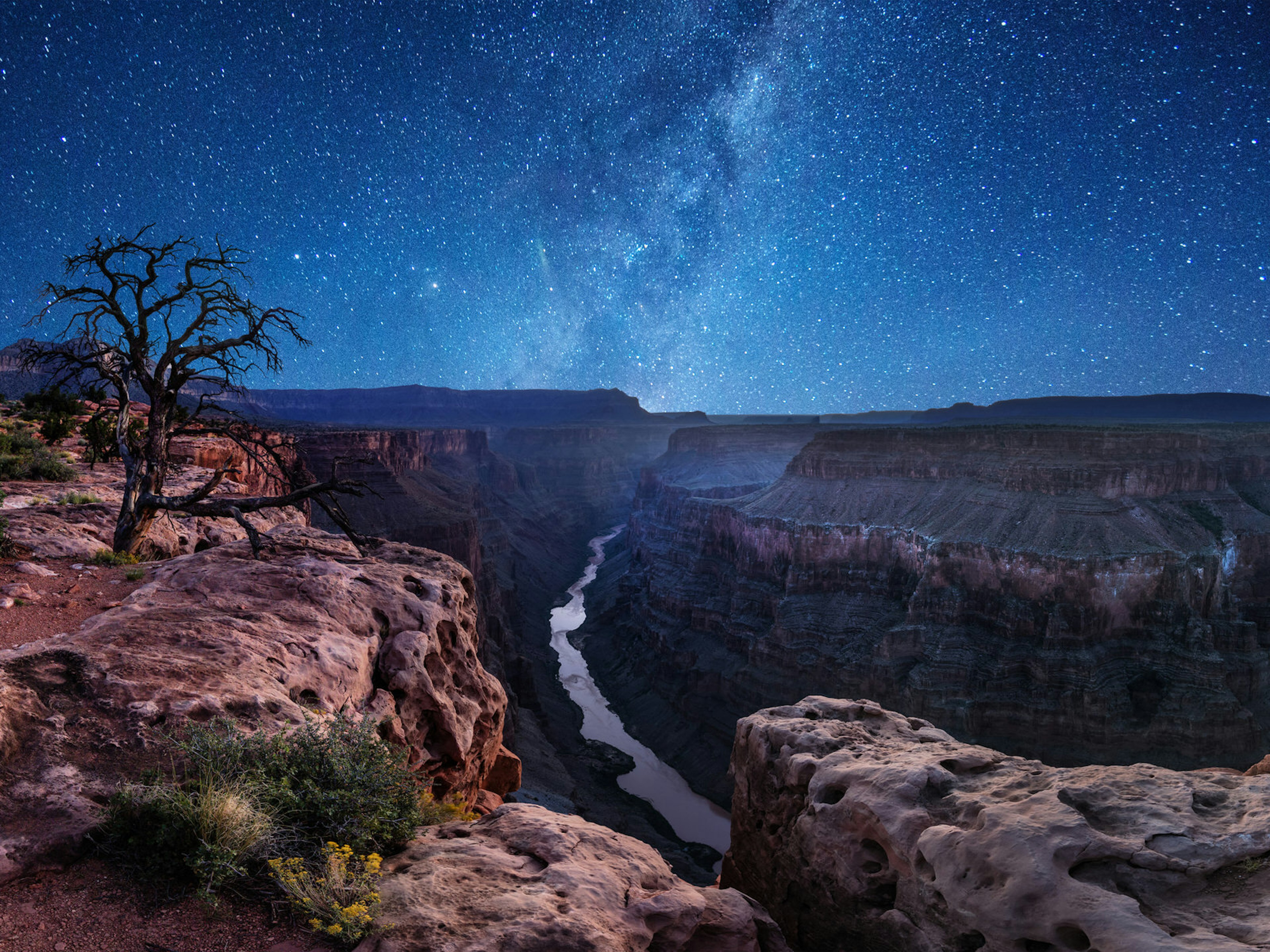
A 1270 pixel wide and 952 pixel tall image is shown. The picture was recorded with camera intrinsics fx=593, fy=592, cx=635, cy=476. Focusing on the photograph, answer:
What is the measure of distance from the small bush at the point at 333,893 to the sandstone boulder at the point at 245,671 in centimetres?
138

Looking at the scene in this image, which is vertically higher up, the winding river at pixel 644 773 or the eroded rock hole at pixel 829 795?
the eroded rock hole at pixel 829 795

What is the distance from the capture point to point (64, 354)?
8594 millimetres

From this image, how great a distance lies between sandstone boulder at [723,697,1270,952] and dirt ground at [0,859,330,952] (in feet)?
17.3

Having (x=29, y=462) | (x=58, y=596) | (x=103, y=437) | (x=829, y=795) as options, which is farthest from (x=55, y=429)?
(x=829, y=795)

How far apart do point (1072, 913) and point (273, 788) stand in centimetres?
618

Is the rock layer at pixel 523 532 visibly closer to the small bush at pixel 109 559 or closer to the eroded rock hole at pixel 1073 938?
the small bush at pixel 109 559

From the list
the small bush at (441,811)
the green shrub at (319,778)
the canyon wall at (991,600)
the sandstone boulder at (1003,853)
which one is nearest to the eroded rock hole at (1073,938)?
the sandstone boulder at (1003,853)

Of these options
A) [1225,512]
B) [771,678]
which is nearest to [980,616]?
[771,678]

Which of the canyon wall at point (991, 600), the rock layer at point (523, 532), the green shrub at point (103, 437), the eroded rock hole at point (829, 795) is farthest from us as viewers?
the canyon wall at point (991, 600)

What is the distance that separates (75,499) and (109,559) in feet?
13.3

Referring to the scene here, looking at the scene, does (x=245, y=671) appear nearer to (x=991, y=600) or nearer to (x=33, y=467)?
(x=33, y=467)

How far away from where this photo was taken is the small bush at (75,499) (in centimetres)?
1100

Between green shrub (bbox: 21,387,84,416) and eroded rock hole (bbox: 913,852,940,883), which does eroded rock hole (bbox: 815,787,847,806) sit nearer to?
eroded rock hole (bbox: 913,852,940,883)

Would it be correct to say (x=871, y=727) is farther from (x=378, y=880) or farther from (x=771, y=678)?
(x=771, y=678)
